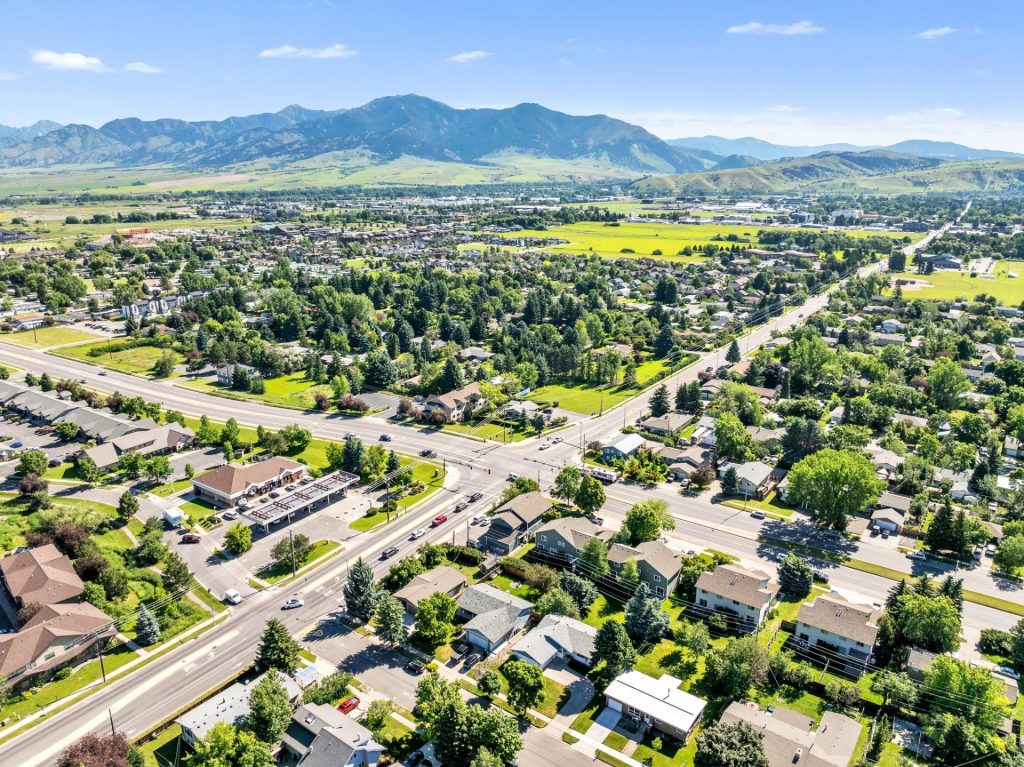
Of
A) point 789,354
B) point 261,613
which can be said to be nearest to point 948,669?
point 261,613

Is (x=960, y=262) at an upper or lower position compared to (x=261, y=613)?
upper

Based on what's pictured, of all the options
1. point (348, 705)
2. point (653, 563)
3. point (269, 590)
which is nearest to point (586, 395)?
point (653, 563)

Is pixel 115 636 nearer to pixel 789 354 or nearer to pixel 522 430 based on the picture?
pixel 522 430

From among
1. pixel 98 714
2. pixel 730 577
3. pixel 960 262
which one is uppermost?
pixel 960 262

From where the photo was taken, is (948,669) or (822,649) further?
(822,649)

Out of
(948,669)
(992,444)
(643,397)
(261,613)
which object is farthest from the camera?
(643,397)

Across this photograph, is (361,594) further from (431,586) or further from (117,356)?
(117,356)
